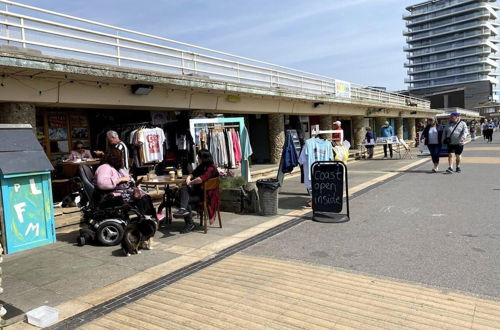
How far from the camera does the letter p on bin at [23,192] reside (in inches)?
179

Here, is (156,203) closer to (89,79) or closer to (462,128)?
(89,79)

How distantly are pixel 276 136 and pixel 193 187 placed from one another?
10292 millimetres


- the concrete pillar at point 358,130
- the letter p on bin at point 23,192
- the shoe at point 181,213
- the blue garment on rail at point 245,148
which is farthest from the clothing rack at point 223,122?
the concrete pillar at point 358,130

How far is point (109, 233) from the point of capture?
19.5ft

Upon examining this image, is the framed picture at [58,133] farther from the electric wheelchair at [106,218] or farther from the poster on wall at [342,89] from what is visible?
the poster on wall at [342,89]

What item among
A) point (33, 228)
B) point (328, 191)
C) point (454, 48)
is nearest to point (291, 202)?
point (328, 191)

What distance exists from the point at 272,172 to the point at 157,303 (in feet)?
37.1

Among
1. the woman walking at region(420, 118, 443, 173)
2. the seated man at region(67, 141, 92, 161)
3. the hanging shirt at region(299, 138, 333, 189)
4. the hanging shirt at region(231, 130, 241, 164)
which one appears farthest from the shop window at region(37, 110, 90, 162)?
the woman walking at region(420, 118, 443, 173)

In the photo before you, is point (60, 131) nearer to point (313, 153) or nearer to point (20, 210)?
point (20, 210)

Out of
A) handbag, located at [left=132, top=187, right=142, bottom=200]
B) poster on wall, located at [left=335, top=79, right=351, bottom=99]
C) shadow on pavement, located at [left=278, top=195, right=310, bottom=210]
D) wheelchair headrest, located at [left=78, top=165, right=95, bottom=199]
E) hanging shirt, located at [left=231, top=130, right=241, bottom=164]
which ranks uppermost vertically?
poster on wall, located at [left=335, top=79, right=351, bottom=99]

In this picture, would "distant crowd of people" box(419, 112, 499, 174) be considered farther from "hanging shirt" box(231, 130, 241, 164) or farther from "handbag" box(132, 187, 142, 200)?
"handbag" box(132, 187, 142, 200)

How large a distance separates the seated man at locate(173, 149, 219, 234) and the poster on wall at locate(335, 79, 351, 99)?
15098 millimetres

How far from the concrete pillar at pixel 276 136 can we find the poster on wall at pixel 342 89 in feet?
17.3

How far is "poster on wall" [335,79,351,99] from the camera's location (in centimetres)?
2065
